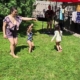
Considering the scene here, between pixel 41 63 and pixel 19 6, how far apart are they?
4.78 metres

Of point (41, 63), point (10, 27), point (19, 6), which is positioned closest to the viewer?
point (41, 63)

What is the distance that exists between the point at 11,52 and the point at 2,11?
365 centimetres

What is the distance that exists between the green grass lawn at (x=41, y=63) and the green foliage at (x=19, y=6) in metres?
1.86

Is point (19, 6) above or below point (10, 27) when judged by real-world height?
above

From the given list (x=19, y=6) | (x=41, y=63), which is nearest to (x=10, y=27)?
(x=41, y=63)

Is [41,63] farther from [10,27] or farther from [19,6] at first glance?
[19,6]

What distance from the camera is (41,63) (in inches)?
339

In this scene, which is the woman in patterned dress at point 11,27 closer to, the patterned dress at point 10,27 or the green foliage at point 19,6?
the patterned dress at point 10,27

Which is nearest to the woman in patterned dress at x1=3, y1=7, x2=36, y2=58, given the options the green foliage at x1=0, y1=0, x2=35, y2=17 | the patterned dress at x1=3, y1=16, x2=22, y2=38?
the patterned dress at x1=3, y1=16, x2=22, y2=38

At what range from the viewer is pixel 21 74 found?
302 inches

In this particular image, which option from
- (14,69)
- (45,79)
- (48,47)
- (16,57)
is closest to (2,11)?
(48,47)

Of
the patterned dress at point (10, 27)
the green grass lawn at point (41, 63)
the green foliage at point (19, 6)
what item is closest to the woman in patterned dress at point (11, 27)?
the patterned dress at point (10, 27)

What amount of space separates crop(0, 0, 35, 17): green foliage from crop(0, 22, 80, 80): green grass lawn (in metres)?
1.86

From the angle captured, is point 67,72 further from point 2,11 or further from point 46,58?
point 2,11
